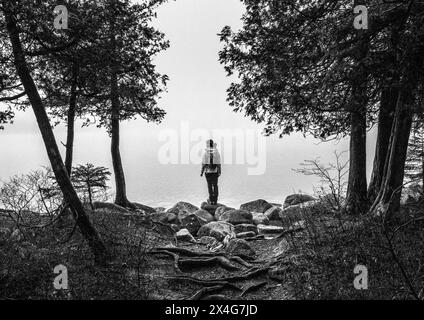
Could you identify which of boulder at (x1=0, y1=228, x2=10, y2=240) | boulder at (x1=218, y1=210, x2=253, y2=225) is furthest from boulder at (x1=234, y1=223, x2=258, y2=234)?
boulder at (x1=0, y1=228, x2=10, y2=240)

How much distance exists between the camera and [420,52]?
7.36 meters

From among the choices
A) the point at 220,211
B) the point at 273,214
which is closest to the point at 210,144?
the point at 220,211

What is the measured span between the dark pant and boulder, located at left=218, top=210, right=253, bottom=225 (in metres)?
2.04

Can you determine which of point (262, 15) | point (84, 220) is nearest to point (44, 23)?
point (84, 220)

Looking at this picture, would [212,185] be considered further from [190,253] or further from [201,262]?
[201,262]

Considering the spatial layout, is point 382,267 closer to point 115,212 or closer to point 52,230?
point 52,230

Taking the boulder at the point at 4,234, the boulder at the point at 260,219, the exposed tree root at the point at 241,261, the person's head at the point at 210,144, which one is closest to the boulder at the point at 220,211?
the boulder at the point at 260,219

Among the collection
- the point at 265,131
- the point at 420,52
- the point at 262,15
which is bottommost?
the point at 265,131

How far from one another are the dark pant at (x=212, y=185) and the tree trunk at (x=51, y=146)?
335 inches

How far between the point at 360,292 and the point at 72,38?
7654 millimetres

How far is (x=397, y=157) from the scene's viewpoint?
28.9 ft

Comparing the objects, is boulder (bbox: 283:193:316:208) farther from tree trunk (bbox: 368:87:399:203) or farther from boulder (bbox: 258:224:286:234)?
tree trunk (bbox: 368:87:399:203)

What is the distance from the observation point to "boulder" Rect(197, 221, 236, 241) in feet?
39.3

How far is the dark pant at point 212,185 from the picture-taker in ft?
52.3
